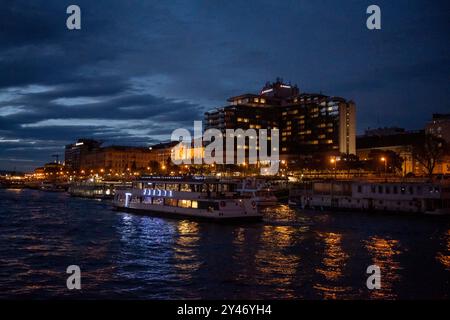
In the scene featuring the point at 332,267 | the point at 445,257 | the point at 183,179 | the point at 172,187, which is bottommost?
the point at 332,267

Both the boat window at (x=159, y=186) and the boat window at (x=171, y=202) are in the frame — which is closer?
the boat window at (x=171, y=202)

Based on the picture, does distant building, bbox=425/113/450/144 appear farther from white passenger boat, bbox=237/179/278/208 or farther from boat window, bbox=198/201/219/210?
boat window, bbox=198/201/219/210

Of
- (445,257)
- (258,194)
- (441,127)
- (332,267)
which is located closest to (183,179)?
(332,267)

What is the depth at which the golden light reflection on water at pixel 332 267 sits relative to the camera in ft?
82.6

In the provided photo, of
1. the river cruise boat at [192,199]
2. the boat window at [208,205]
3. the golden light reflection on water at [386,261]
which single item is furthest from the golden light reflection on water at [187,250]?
the golden light reflection on water at [386,261]

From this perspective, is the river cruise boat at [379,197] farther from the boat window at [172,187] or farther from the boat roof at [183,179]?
the boat window at [172,187]

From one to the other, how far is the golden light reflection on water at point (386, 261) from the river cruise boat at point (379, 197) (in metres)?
27.4

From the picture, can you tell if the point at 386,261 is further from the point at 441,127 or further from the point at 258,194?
the point at 441,127

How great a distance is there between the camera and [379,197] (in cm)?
7469

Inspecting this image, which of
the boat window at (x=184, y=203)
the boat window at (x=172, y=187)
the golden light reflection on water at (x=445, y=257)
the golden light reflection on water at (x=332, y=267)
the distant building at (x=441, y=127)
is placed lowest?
the golden light reflection on water at (x=332, y=267)

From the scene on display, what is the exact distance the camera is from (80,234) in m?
48.0

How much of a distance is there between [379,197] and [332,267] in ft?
153
